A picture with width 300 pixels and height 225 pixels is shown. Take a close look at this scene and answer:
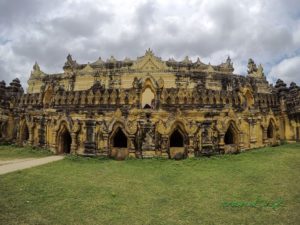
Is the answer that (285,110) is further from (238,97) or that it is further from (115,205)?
(115,205)

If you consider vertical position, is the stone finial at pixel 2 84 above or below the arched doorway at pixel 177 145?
above

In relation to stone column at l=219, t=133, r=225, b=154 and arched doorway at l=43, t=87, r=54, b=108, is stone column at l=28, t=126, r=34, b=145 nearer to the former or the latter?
arched doorway at l=43, t=87, r=54, b=108

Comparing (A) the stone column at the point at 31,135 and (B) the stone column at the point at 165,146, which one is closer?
(B) the stone column at the point at 165,146

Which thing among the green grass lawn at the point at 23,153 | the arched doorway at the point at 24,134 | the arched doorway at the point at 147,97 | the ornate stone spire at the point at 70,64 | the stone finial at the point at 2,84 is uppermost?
the ornate stone spire at the point at 70,64

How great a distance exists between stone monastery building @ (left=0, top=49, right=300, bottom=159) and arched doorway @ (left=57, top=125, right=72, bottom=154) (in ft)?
0.25

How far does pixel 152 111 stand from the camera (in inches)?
666

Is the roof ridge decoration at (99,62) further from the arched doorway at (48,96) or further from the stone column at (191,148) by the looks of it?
the stone column at (191,148)

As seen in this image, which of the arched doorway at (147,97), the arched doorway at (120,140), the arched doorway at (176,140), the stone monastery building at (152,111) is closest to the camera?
the stone monastery building at (152,111)

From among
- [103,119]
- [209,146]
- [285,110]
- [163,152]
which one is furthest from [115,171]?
[285,110]

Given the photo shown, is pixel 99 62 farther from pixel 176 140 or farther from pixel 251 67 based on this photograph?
pixel 251 67

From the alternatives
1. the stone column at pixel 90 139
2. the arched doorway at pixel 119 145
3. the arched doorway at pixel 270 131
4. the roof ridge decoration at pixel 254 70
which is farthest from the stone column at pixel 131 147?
the roof ridge decoration at pixel 254 70

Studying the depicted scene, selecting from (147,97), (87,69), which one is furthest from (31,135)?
(147,97)

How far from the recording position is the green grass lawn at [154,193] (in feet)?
25.7

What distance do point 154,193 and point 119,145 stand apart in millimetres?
8654
